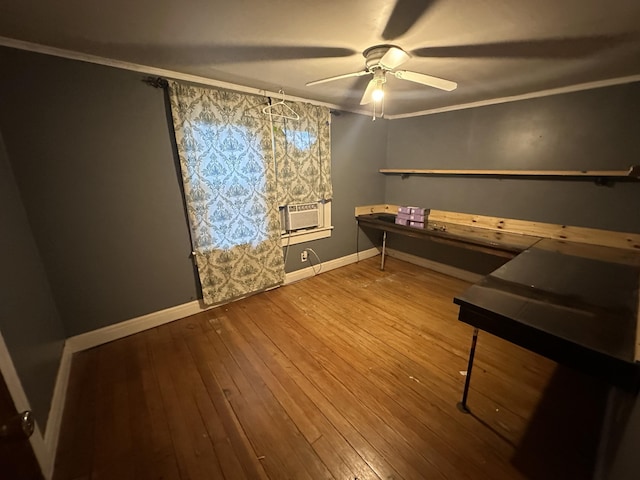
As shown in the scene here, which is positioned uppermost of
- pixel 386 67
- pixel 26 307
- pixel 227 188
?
pixel 386 67

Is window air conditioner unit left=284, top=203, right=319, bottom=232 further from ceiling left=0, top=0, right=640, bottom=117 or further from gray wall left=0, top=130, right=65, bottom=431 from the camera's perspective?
gray wall left=0, top=130, right=65, bottom=431

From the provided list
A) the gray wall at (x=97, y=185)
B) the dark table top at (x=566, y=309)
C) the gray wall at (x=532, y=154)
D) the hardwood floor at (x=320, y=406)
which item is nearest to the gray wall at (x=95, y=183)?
the gray wall at (x=97, y=185)

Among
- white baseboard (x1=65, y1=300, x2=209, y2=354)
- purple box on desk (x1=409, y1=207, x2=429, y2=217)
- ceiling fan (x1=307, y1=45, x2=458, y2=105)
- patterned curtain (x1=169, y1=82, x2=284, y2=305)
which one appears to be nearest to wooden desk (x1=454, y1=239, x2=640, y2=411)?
ceiling fan (x1=307, y1=45, x2=458, y2=105)

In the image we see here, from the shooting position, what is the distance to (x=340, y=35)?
1404mm

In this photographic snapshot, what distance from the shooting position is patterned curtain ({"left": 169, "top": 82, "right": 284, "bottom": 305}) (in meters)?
2.17

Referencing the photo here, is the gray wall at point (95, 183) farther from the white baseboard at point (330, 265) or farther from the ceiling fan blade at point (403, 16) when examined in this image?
the ceiling fan blade at point (403, 16)

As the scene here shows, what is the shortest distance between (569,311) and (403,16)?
1588mm

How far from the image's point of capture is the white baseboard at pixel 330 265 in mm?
3193

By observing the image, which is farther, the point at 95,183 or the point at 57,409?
the point at 95,183

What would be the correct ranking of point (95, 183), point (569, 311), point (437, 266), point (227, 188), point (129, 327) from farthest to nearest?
point (437, 266) < point (227, 188) < point (129, 327) < point (95, 183) < point (569, 311)

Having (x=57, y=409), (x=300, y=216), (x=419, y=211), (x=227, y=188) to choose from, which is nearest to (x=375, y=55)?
(x=227, y=188)

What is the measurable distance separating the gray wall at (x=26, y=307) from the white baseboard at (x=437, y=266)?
3.73m

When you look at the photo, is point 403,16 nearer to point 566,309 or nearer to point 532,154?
point 566,309

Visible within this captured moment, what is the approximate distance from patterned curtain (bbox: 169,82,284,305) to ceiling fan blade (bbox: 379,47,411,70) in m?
1.36
